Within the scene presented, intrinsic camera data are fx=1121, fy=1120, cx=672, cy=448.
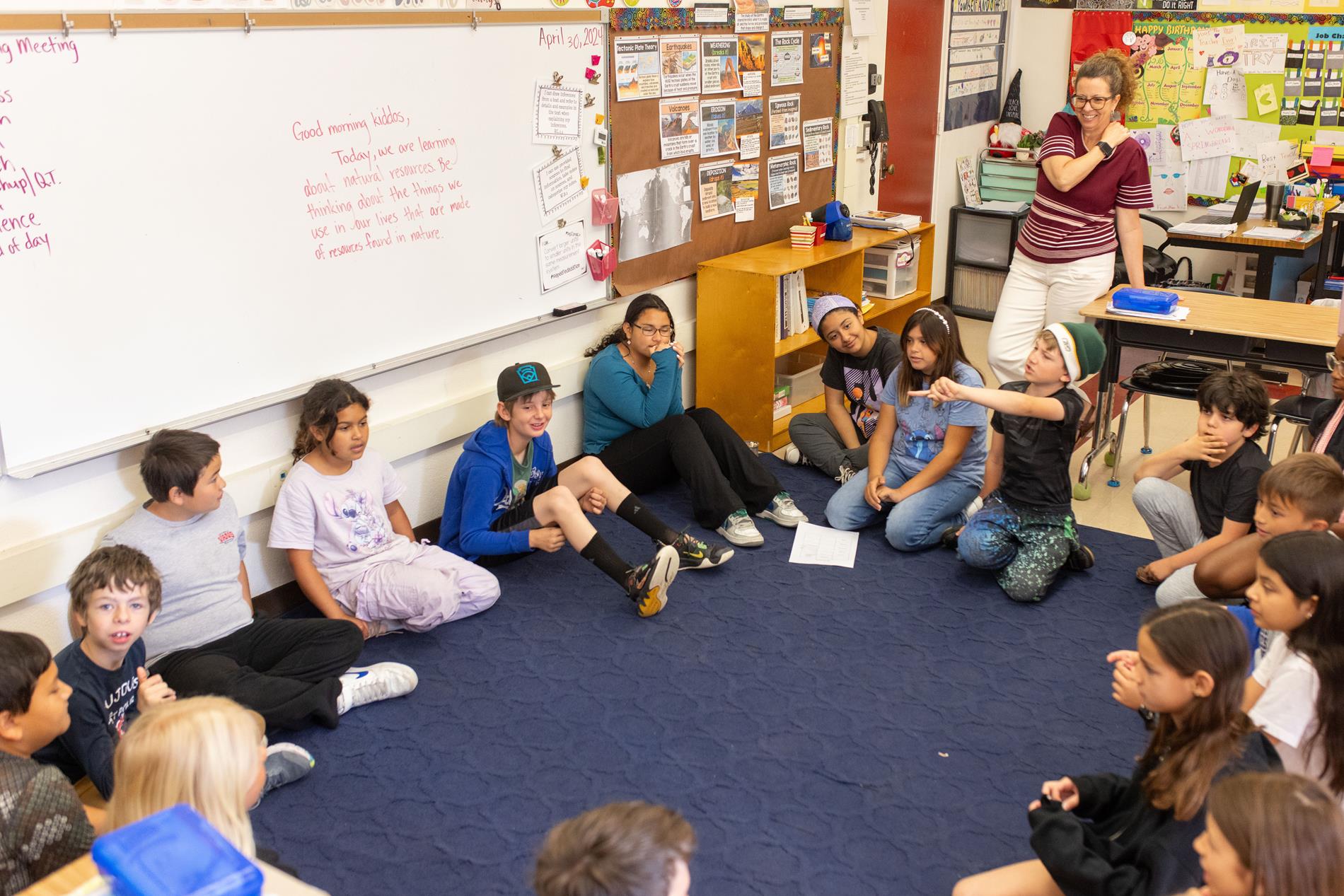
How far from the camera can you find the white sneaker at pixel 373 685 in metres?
2.75

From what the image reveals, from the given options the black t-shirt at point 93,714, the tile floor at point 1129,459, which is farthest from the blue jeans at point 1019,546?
the black t-shirt at point 93,714

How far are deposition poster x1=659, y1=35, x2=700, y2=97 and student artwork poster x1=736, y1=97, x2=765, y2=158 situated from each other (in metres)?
0.30

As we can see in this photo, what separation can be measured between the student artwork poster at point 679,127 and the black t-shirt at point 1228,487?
2097 millimetres

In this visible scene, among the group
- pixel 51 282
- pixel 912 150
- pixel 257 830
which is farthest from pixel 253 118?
pixel 912 150

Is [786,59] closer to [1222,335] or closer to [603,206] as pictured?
[603,206]

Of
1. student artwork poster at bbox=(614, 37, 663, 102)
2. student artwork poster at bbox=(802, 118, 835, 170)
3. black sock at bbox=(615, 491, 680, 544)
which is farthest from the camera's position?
student artwork poster at bbox=(802, 118, 835, 170)

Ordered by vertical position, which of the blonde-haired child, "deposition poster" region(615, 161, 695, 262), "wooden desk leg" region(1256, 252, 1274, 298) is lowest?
"wooden desk leg" region(1256, 252, 1274, 298)

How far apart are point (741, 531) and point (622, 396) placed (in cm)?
61

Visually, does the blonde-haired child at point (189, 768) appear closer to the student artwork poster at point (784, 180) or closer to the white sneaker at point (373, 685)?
the white sneaker at point (373, 685)

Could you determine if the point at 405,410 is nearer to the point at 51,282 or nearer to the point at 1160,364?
the point at 51,282

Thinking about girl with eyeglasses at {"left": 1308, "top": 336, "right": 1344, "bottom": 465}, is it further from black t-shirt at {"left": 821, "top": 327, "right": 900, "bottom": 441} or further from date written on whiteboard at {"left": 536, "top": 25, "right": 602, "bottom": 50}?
date written on whiteboard at {"left": 536, "top": 25, "right": 602, "bottom": 50}

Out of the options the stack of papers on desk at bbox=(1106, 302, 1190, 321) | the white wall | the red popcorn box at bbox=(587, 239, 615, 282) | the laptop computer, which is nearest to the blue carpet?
the white wall

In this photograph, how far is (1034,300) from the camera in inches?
165

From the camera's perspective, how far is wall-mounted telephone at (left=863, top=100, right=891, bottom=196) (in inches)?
205
